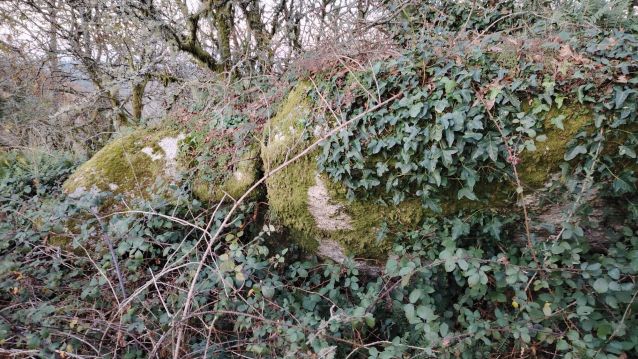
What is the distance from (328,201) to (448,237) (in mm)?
1007

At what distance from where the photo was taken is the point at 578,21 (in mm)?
2643

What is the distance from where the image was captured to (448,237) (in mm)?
2555

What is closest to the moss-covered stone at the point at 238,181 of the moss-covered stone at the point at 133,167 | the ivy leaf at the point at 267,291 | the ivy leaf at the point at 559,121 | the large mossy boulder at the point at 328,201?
the large mossy boulder at the point at 328,201

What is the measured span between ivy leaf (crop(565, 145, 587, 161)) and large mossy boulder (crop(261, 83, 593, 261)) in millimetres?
126

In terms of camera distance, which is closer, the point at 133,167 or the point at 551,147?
the point at 551,147

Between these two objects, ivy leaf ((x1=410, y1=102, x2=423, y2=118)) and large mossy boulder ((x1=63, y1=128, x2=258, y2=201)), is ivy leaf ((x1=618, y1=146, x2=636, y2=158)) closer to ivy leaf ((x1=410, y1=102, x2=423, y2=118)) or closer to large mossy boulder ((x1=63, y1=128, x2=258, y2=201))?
ivy leaf ((x1=410, y1=102, x2=423, y2=118))

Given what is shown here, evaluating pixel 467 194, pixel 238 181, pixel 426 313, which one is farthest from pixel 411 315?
pixel 238 181

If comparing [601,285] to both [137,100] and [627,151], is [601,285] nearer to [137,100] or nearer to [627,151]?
[627,151]

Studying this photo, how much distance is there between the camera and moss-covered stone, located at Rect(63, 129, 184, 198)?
3.77m

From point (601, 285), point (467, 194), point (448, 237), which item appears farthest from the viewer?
point (448, 237)

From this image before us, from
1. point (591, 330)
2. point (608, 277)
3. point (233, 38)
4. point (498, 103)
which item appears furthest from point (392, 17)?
point (591, 330)

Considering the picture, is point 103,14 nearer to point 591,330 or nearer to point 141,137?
point 141,137

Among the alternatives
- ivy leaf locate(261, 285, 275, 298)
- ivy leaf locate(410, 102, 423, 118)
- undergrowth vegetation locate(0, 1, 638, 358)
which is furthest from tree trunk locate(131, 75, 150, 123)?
ivy leaf locate(410, 102, 423, 118)

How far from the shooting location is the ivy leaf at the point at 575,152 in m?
2.15
